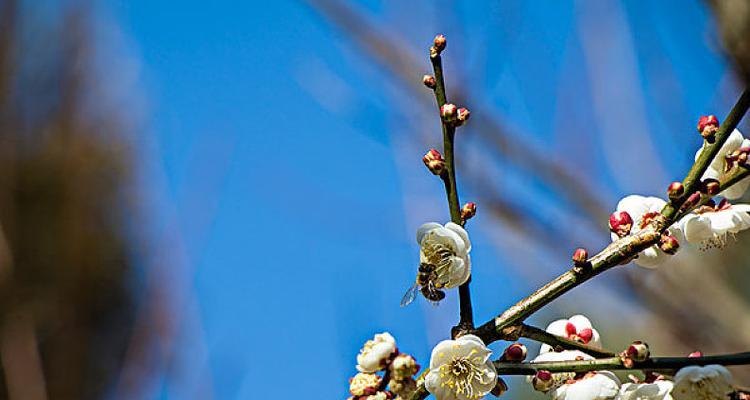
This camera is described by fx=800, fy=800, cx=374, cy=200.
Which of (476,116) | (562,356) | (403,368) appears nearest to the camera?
(403,368)

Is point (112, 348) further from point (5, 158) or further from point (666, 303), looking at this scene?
point (666, 303)

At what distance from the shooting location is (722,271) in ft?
4.66

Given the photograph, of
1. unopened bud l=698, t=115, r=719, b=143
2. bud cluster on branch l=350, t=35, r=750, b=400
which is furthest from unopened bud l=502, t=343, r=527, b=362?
unopened bud l=698, t=115, r=719, b=143

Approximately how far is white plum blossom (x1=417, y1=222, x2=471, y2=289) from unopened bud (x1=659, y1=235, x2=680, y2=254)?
0.15m

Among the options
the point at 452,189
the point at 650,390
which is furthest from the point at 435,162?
the point at 650,390

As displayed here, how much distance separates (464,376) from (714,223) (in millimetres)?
248

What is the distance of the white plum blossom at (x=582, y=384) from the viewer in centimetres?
61

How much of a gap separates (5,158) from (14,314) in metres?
0.67

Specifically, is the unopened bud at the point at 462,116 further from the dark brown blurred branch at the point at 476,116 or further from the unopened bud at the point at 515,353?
the dark brown blurred branch at the point at 476,116

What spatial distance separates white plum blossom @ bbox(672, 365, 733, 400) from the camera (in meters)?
0.54

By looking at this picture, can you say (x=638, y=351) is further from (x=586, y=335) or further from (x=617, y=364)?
(x=586, y=335)

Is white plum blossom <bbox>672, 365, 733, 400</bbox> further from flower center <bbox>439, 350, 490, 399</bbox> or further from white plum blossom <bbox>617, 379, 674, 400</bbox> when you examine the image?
flower center <bbox>439, 350, 490, 399</bbox>

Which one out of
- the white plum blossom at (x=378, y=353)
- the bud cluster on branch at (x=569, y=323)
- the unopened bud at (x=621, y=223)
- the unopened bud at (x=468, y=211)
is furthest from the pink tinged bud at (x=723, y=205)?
the white plum blossom at (x=378, y=353)

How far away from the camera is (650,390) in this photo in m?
0.59
